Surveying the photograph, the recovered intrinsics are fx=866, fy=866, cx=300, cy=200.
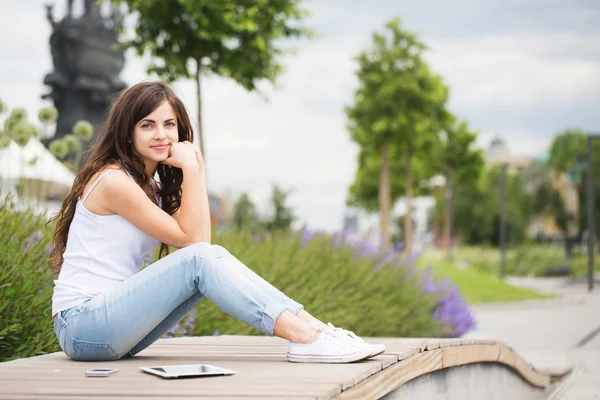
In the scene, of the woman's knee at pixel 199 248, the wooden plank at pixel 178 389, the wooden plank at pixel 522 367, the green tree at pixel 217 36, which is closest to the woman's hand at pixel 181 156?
the woman's knee at pixel 199 248

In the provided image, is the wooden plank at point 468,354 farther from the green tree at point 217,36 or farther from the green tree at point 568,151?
the green tree at point 568,151

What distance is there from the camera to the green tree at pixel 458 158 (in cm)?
4484

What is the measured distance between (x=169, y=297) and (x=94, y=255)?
1.28ft

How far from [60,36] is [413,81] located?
1284 cm

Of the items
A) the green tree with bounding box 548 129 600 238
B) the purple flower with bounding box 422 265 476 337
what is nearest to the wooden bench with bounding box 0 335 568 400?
the purple flower with bounding box 422 265 476 337

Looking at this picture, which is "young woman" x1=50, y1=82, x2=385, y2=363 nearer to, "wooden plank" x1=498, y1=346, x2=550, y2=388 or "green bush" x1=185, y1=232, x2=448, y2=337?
"wooden plank" x1=498, y1=346, x2=550, y2=388

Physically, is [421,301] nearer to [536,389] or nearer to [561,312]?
[536,389]

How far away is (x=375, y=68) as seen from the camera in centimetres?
3356

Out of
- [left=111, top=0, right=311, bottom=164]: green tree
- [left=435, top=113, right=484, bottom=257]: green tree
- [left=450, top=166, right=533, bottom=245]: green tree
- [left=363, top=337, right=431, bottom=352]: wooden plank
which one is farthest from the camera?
[left=450, top=166, right=533, bottom=245]: green tree

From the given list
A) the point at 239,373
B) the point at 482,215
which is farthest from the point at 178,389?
the point at 482,215

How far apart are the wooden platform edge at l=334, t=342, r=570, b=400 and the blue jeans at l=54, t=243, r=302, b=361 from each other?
54cm

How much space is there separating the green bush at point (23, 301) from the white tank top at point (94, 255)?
544mm

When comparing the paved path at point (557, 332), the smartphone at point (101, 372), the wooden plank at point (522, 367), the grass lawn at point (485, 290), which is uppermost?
the smartphone at point (101, 372)

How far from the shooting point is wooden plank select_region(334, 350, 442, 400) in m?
3.32
